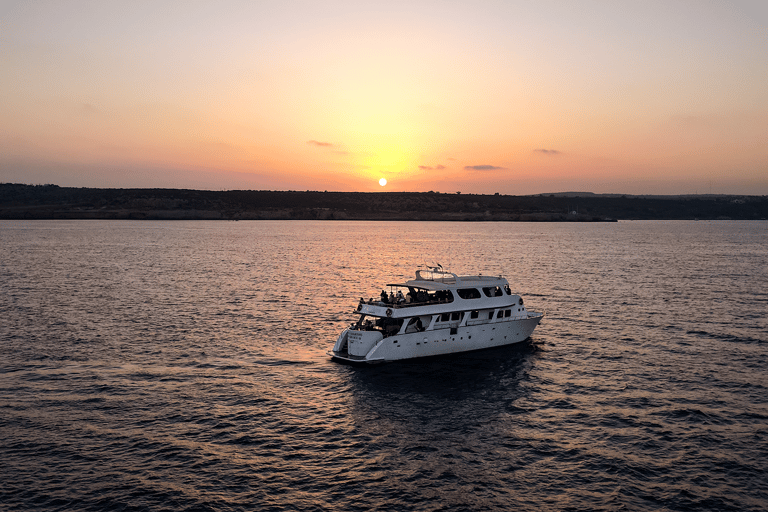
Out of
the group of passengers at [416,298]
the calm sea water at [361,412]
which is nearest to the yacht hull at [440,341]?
the calm sea water at [361,412]

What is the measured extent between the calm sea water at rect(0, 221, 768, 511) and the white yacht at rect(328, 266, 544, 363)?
1395 mm

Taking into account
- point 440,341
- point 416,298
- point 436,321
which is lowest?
point 440,341

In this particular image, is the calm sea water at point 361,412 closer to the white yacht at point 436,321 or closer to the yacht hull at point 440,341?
the yacht hull at point 440,341

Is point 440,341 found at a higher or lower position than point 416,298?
lower

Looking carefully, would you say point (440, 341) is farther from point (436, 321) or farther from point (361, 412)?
point (361, 412)

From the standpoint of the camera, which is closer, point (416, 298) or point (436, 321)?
point (436, 321)

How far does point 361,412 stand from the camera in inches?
1132

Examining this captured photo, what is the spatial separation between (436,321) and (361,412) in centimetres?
1263

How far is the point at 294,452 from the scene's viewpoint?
78.4 feet

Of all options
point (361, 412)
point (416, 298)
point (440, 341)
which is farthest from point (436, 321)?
point (361, 412)

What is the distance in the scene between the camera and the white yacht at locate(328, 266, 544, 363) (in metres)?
37.4

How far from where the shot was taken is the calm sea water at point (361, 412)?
20.8 metres

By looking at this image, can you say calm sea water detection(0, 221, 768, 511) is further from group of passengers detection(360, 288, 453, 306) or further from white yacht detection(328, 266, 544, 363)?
group of passengers detection(360, 288, 453, 306)

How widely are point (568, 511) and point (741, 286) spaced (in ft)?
235
